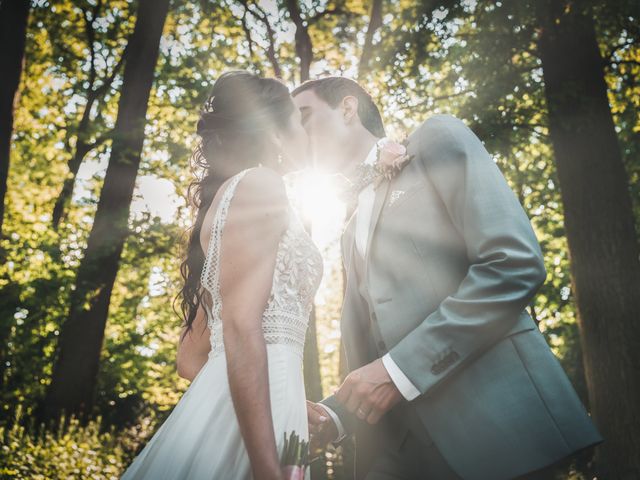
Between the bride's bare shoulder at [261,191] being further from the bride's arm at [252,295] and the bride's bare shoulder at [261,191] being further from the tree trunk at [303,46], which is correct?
the tree trunk at [303,46]

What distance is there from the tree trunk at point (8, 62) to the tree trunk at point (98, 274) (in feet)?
8.16

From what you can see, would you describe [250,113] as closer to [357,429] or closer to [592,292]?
[357,429]

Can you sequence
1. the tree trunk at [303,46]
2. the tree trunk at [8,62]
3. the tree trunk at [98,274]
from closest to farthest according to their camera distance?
the tree trunk at [8,62], the tree trunk at [98,274], the tree trunk at [303,46]

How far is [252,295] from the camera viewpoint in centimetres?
212

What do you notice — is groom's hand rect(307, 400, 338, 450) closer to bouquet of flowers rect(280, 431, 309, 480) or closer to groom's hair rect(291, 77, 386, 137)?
bouquet of flowers rect(280, 431, 309, 480)

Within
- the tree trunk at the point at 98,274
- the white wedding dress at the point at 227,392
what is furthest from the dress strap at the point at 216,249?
the tree trunk at the point at 98,274

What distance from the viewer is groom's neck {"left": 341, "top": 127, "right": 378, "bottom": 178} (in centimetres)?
340

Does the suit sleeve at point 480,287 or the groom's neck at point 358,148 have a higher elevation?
the groom's neck at point 358,148

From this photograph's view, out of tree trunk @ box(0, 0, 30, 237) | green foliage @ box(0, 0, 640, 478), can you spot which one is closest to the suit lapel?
green foliage @ box(0, 0, 640, 478)

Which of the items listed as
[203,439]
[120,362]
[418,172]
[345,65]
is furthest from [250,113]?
[120,362]

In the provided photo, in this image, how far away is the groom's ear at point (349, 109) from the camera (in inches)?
136

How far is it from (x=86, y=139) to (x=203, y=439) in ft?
27.4

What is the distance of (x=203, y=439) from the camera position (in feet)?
7.00

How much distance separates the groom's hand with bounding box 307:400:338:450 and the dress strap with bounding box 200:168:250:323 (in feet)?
2.33
